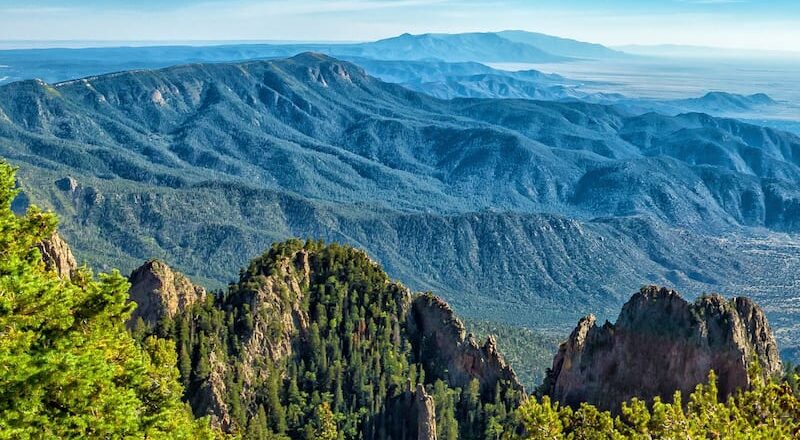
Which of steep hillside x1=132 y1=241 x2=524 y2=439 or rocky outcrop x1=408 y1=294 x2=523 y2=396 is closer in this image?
steep hillside x1=132 y1=241 x2=524 y2=439

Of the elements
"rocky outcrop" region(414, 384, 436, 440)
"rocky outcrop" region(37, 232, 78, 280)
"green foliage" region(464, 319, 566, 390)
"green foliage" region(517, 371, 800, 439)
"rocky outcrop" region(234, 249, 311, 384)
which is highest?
"green foliage" region(517, 371, 800, 439)

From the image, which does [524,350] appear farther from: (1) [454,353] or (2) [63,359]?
(2) [63,359]

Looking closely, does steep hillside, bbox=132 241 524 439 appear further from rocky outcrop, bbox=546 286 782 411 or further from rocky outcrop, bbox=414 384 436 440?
rocky outcrop, bbox=546 286 782 411

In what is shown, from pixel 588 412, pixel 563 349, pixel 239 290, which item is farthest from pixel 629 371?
pixel 239 290

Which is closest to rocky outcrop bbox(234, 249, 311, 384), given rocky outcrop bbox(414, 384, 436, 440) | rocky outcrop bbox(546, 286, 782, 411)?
rocky outcrop bbox(414, 384, 436, 440)

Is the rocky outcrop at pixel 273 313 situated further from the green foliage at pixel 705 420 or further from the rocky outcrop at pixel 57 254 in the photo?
the green foliage at pixel 705 420

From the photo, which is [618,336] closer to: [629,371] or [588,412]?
[629,371]
